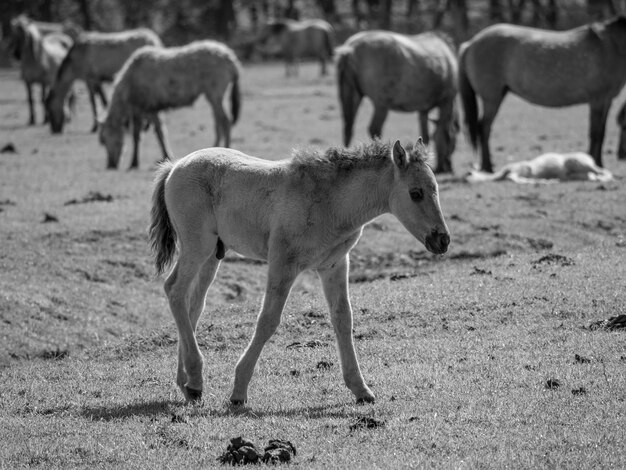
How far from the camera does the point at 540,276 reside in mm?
11617

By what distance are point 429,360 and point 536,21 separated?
47.2 m

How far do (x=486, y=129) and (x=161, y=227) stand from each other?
1195cm

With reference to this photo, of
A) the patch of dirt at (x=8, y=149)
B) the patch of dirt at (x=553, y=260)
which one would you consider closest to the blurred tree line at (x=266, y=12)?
the patch of dirt at (x=8, y=149)

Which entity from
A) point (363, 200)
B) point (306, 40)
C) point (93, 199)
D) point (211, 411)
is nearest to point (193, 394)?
point (211, 411)

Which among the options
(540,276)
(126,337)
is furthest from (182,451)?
(540,276)

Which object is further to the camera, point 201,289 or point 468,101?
point 468,101

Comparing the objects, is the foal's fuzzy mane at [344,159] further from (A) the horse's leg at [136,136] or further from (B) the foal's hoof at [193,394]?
(A) the horse's leg at [136,136]

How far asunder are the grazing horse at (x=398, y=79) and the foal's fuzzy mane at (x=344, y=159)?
1122 cm

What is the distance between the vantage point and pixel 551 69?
19.2m

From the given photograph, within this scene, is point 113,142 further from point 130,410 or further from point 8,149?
point 130,410

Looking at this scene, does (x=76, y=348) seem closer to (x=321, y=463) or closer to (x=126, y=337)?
(x=126, y=337)

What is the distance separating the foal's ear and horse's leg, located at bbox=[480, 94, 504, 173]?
12228 millimetres

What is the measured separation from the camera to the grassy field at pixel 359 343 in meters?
6.82

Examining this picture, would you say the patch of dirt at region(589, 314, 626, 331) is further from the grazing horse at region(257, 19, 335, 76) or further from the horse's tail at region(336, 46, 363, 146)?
the grazing horse at region(257, 19, 335, 76)
